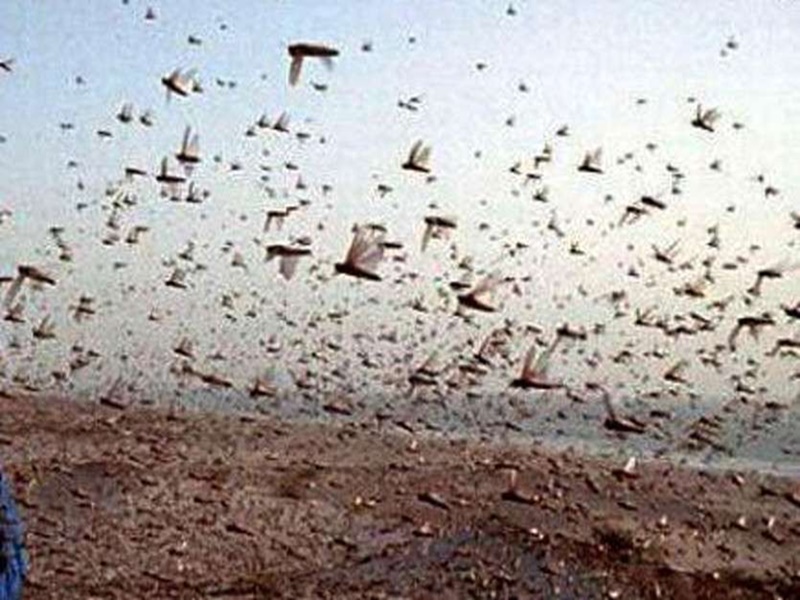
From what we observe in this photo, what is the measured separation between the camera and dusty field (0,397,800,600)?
86.3 ft

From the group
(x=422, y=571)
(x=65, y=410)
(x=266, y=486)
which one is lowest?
(x=65, y=410)

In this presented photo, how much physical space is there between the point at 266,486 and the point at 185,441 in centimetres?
1140

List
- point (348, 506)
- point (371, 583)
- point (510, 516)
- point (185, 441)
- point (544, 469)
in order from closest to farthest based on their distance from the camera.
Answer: point (371, 583) → point (510, 516) → point (348, 506) → point (544, 469) → point (185, 441)

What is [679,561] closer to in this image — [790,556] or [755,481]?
[790,556]

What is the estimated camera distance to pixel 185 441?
162ft

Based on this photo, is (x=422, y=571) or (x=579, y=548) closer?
(x=422, y=571)

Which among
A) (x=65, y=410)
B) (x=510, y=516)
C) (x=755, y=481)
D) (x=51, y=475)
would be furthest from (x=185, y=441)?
(x=755, y=481)

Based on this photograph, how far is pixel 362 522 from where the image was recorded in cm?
3341

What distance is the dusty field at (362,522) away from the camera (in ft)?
86.3

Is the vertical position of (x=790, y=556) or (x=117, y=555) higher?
(x=790, y=556)

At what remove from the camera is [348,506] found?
35.8 m

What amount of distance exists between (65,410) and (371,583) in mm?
33095

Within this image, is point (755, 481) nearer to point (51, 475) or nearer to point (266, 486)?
point (266, 486)

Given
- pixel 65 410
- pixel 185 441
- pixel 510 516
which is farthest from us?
pixel 65 410
